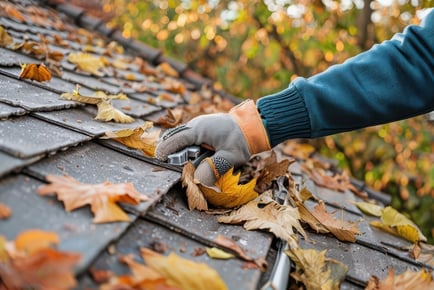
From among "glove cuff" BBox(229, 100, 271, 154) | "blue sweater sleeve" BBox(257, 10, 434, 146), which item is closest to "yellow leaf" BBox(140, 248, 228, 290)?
"glove cuff" BBox(229, 100, 271, 154)

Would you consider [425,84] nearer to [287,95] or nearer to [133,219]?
[287,95]

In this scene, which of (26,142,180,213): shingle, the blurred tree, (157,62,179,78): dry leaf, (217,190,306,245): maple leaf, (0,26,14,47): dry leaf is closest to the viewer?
(26,142,180,213): shingle

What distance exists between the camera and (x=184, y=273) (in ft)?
2.78

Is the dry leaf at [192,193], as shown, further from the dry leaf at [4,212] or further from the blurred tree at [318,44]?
the blurred tree at [318,44]

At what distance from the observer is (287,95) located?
1.64m

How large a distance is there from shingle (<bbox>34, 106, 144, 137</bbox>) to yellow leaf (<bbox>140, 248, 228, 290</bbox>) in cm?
66

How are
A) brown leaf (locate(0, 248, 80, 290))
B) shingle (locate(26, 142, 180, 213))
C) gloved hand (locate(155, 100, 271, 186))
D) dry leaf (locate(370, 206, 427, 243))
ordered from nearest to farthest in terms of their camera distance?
brown leaf (locate(0, 248, 80, 290)) → shingle (locate(26, 142, 180, 213)) → gloved hand (locate(155, 100, 271, 186)) → dry leaf (locate(370, 206, 427, 243))

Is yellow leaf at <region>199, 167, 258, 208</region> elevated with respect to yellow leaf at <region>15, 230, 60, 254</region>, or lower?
lower

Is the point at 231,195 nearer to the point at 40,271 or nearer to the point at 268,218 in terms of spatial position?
the point at 268,218

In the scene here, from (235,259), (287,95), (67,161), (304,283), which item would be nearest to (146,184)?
(67,161)

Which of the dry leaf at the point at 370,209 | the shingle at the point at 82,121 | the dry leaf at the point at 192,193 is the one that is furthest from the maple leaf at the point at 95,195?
the dry leaf at the point at 370,209

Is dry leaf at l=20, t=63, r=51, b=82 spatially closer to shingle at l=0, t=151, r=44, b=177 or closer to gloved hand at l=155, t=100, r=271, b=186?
gloved hand at l=155, t=100, r=271, b=186

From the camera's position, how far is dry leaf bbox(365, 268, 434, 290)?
1.23 m

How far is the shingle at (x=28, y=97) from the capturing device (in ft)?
4.48
